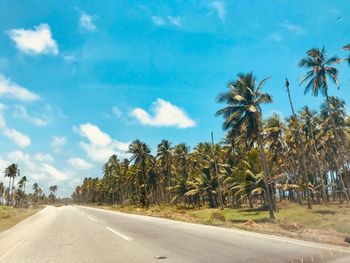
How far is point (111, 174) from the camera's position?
115 metres

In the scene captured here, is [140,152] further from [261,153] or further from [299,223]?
[299,223]

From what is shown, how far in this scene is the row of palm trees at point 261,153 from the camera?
1117 inches

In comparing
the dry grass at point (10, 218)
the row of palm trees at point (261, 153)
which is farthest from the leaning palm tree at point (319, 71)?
the dry grass at point (10, 218)

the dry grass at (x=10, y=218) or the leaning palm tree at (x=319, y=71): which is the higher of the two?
the leaning palm tree at (x=319, y=71)

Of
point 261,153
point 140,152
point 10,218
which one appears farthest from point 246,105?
point 140,152

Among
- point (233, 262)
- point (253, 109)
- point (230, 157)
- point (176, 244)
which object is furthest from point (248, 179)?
point (233, 262)

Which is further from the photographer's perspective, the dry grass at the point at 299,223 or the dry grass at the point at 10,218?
the dry grass at the point at 10,218

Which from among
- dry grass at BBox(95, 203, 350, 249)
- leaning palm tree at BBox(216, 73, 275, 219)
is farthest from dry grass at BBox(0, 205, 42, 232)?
leaning palm tree at BBox(216, 73, 275, 219)

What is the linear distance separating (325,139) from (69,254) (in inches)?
1844

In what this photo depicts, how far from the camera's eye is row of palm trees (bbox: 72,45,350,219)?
28.4 m

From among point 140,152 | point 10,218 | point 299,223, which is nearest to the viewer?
point 299,223

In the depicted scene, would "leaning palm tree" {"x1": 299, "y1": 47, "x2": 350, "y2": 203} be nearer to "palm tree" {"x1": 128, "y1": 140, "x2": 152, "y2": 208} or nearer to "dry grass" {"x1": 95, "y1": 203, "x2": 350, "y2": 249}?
"dry grass" {"x1": 95, "y1": 203, "x2": 350, "y2": 249}

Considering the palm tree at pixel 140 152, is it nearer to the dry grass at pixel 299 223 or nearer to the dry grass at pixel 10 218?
→ the dry grass at pixel 10 218

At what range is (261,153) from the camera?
27234 millimetres
